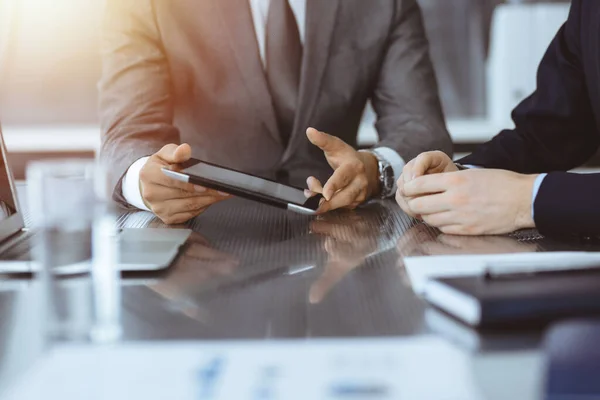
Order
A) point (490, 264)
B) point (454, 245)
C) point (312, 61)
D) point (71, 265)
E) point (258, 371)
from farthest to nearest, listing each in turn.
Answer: point (312, 61), point (454, 245), point (71, 265), point (490, 264), point (258, 371)

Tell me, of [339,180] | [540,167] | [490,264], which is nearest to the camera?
[490,264]

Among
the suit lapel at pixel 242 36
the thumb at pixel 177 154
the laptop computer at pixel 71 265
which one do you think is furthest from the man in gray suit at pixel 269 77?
the laptop computer at pixel 71 265

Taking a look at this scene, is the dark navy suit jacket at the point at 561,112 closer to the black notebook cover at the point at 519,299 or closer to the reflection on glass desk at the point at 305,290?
the reflection on glass desk at the point at 305,290

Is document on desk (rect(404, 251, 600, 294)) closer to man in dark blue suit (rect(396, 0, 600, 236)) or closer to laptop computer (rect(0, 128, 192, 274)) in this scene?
man in dark blue suit (rect(396, 0, 600, 236))

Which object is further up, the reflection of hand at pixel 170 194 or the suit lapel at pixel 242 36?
the suit lapel at pixel 242 36

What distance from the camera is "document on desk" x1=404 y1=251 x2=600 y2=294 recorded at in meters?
0.74

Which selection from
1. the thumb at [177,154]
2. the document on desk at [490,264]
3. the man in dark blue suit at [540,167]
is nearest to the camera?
the document on desk at [490,264]

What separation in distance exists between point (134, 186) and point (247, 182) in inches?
11.3

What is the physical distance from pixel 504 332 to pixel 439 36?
2.90 meters

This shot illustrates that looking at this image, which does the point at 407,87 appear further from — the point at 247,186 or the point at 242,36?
the point at 247,186

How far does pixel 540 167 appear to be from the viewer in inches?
63.2

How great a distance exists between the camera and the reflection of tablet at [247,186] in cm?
112

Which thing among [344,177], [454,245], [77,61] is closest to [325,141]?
[344,177]

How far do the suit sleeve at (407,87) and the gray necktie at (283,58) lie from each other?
248mm
